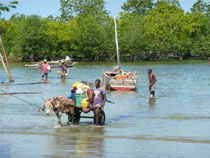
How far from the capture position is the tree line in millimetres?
106688

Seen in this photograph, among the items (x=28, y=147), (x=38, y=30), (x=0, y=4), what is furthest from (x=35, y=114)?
(x=38, y=30)

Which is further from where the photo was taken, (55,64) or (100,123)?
(55,64)

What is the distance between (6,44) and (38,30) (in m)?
10.2

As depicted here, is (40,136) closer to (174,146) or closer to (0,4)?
(174,146)

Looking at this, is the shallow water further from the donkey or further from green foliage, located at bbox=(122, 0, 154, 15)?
green foliage, located at bbox=(122, 0, 154, 15)

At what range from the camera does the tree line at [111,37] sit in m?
107

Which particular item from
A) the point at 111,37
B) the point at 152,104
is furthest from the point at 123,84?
the point at 111,37

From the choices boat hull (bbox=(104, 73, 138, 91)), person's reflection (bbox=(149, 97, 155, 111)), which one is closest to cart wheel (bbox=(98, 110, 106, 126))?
person's reflection (bbox=(149, 97, 155, 111))

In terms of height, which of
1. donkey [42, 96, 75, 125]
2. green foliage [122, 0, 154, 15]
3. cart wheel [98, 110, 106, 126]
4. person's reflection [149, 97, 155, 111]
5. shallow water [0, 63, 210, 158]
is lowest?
person's reflection [149, 97, 155, 111]

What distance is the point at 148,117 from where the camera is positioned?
19922 mm

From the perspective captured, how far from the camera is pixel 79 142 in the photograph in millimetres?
13375

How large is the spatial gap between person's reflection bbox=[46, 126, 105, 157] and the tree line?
296ft

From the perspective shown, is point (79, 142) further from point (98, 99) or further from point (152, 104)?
point (152, 104)

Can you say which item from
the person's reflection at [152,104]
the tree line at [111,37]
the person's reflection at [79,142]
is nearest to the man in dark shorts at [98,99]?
the person's reflection at [79,142]
